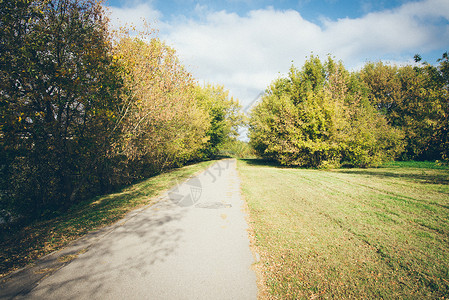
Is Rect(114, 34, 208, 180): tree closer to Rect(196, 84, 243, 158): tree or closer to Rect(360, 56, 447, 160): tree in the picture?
Rect(196, 84, 243, 158): tree

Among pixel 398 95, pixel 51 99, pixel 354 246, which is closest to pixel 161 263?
pixel 354 246

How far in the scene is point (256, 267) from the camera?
11.1ft

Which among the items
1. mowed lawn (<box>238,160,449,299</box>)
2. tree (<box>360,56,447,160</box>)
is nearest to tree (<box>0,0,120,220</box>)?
mowed lawn (<box>238,160,449,299</box>)

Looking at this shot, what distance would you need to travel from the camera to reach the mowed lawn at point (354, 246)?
2928 millimetres

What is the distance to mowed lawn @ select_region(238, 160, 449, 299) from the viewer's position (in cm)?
293

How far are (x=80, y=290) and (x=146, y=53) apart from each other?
990 centimetres

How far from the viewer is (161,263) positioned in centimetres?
350

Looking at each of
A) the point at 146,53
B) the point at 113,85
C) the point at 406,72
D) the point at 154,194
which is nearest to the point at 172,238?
the point at 154,194

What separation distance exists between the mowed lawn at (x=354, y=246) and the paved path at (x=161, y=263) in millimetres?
564

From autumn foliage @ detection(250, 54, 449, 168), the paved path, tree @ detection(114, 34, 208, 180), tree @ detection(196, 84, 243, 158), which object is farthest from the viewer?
tree @ detection(196, 84, 243, 158)

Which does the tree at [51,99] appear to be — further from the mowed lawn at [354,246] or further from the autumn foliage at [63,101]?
the mowed lawn at [354,246]

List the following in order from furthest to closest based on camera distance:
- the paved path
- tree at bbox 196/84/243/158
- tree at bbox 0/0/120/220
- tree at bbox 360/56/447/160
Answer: tree at bbox 196/84/243/158
tree at bbox 360/56/447/160
tree at bbox 0/0/120/220
the paved path

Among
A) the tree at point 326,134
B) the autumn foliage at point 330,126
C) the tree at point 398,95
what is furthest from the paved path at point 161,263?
the tree at point 398,95

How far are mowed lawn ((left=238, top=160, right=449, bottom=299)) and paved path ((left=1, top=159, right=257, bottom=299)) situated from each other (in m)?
0.56
